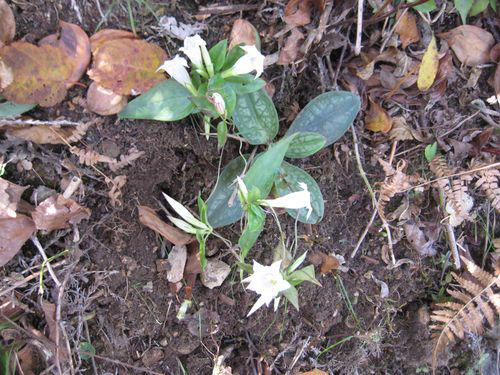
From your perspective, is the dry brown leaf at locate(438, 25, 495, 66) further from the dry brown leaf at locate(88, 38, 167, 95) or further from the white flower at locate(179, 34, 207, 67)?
the dry brown leaf at locate(88, 38, 167, 95)

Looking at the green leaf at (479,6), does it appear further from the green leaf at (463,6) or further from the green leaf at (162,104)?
the green leaf at (162,104)

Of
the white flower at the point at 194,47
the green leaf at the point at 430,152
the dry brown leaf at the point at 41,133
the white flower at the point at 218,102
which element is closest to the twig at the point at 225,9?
the white flower at the point at 194,47

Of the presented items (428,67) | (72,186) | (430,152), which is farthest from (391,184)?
(72,186)

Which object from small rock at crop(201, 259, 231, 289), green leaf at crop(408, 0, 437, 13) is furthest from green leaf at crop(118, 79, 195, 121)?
green leaf at crop(408, 0, 437, 13)

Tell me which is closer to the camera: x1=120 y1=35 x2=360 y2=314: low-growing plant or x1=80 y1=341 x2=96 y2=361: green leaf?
x1=120 y1=35 x2=360 y2=314: low-growing plant

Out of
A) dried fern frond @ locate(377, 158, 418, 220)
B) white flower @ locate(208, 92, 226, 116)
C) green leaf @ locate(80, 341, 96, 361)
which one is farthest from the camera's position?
dried fern frond @ locate(377, 158, 418, 220)

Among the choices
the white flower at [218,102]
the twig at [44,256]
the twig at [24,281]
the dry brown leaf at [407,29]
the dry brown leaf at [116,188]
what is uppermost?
the dry brown leaf at [407,29]

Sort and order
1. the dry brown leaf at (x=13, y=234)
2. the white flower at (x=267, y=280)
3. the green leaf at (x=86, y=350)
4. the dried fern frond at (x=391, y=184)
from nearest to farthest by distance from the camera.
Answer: the white flower at (x=267, y=280) < the dry brown leaf at (x=13, y=234) < the green leaf at (x=86, y=350) < the dried fern frond at (x=391, y=184)
